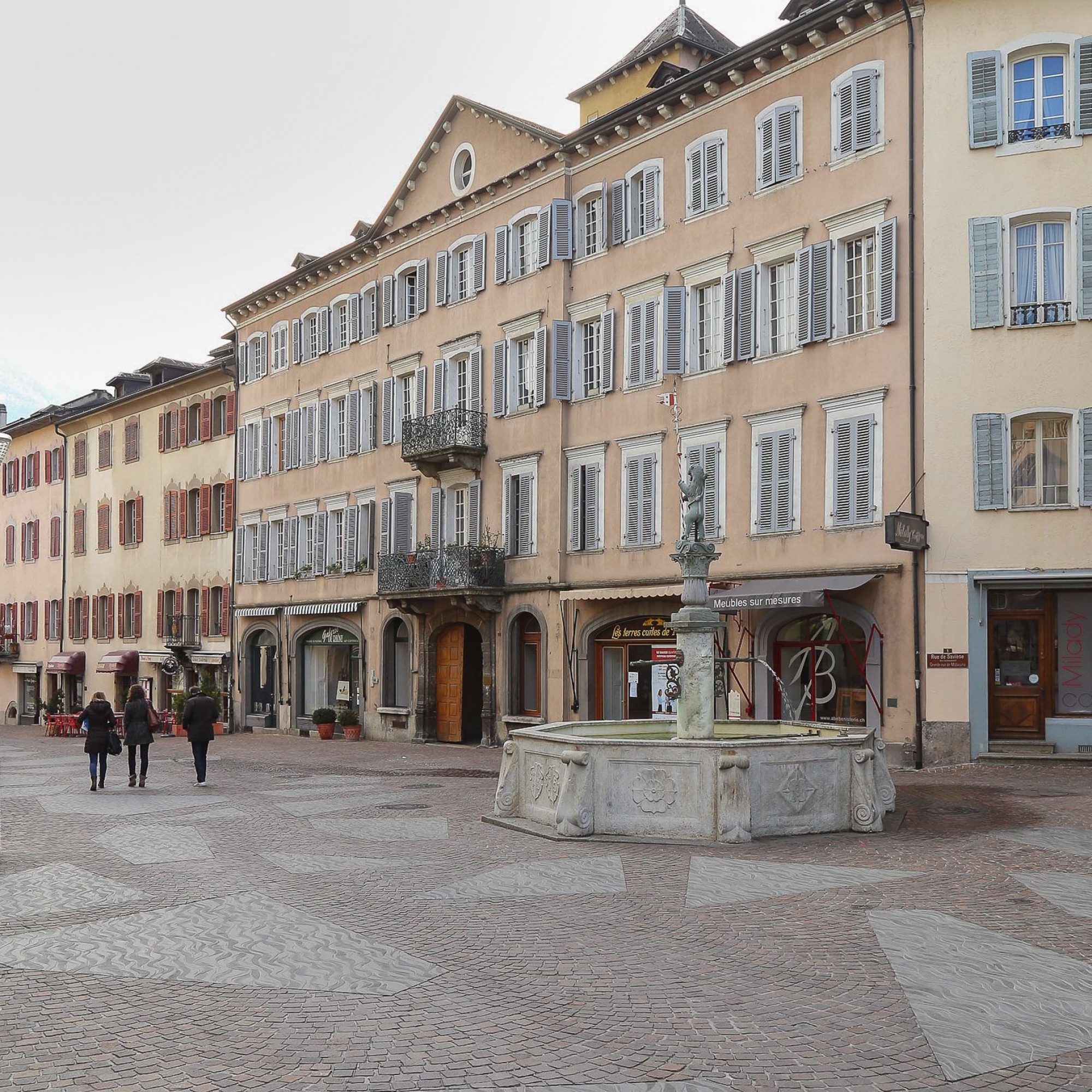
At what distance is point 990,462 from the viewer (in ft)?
72.5

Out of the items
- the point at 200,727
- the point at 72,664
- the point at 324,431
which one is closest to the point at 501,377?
the point at 324,431

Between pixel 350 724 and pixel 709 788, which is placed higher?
pixel 709 788

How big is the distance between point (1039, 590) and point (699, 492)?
9.21 meters

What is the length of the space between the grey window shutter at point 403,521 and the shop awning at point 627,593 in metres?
7.29

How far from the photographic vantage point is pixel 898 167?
23.4m

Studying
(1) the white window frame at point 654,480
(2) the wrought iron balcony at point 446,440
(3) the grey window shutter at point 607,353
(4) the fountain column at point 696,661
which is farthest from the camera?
(2) the wrought iron balcony at point 446,440

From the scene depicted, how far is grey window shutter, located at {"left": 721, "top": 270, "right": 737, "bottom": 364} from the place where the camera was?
2614 cm

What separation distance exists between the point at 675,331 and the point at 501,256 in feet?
22.7

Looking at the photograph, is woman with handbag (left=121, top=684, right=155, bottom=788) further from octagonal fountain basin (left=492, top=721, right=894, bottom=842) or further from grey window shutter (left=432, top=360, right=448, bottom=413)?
grey window shutter (left=432, top=360, right=448, bottom=413)

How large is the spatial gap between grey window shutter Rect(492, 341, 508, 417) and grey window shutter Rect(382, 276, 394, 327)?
568cm

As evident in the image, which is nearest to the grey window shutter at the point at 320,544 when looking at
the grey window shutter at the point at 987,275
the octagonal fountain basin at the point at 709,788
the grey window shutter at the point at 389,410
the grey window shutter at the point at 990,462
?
the grey window shutter at the point at 389,410

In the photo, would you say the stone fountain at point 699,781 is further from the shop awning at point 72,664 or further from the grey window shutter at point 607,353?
the shop awning at point 72,664

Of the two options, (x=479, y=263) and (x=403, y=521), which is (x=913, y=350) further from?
(x=403, y=521)

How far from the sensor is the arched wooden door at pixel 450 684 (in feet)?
111
